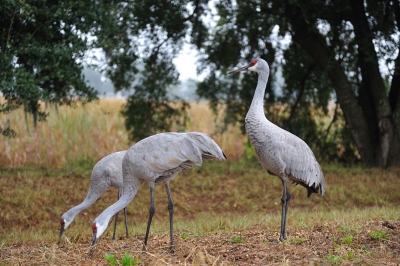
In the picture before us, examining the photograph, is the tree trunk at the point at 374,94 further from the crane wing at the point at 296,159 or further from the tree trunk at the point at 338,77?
the crane wing at the point at 296,159

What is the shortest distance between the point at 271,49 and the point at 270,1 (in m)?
2.32

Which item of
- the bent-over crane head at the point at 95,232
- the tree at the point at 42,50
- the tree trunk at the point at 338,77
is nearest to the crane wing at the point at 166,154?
the bent-over crane head at the point at 95,232

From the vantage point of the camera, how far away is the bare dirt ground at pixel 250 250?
17.7 feet

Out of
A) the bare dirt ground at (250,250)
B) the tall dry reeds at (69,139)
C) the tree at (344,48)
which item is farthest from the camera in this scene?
the tall dry reeds at (69,139)

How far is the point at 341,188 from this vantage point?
11.8m

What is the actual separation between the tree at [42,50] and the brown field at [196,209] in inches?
69.7

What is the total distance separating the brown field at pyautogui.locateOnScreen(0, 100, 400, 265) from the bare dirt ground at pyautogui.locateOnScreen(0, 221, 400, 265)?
12 mm

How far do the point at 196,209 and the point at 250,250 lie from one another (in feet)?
17.6

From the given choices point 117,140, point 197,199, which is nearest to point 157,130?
point 117,140

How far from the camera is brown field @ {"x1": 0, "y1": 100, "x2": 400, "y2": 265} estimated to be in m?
5.77

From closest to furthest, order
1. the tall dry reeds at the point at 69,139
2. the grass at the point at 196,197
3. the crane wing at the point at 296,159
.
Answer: the crane wing at the point at 296,159, the grass at the point at 196,197, the tall dry reeds at the point at 69,139

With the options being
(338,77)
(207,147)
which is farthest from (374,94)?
(207,147)

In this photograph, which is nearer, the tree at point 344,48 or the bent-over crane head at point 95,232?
the bent-over crane head at point 95,232

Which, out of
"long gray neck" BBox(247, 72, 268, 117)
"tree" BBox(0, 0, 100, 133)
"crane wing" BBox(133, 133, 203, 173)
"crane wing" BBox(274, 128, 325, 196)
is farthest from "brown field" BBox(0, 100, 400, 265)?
"tree" BBox(0, 0, 100, 133)
